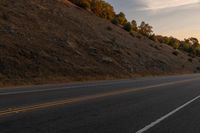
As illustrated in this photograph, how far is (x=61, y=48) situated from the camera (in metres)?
42.5

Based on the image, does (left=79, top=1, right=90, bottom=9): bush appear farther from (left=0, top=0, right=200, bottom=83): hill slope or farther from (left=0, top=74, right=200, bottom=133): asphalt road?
(left=0, top=74, right=200, bottom=133): asphalt road

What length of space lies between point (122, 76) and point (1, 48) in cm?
1441

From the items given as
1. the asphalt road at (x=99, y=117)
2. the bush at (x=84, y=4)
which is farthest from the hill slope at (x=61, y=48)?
the asphalt road at (x=99, y=117)

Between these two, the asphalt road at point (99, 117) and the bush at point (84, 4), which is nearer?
the asphalt road at point (99, 117)

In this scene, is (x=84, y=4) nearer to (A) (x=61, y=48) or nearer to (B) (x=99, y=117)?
(A) (x=61, y=48)

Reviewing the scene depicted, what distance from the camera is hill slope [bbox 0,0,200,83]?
33819 mm

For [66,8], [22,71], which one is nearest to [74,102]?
[22,71]

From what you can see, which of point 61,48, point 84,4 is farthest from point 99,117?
point 84,4

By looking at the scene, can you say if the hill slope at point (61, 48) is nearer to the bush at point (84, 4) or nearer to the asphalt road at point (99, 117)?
the bush at point (84, 4)

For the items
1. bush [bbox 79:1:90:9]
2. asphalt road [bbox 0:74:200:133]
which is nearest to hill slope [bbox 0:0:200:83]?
bush [bbox 79:1:90:9]

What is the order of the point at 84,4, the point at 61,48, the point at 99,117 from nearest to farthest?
the point at 99,117, the point at 61,48, the point at 84,4

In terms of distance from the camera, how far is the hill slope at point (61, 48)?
111ft

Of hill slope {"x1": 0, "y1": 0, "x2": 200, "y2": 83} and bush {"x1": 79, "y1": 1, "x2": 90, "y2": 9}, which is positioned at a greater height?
bush {"x1": 79, "y1": 1, "x2": 90, "y2": 9}

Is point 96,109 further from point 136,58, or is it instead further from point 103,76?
point 136,58
